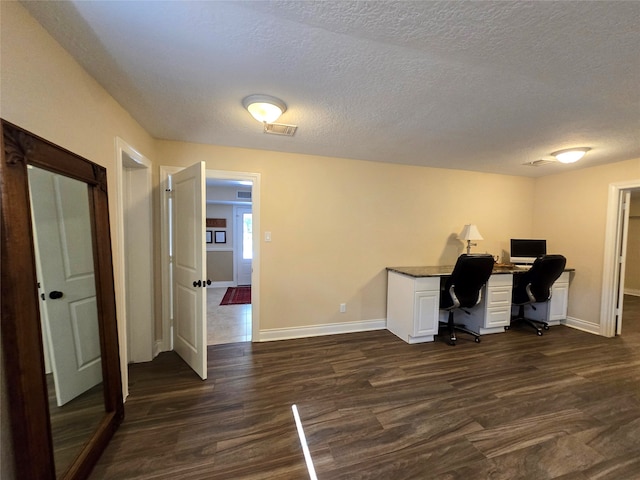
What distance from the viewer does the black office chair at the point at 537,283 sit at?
3.24 m

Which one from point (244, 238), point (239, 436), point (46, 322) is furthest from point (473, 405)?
point (244, 238)

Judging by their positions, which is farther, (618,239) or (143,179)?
(618,239)

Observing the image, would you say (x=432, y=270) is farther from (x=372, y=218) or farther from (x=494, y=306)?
(x=372, y=218)

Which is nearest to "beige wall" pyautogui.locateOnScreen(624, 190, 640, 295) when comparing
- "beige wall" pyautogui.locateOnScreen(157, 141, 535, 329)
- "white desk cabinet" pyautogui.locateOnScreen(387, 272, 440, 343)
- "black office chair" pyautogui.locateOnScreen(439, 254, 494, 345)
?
"beige wall" pyautogui.locateOnScreen(157, 141, 535, 329)

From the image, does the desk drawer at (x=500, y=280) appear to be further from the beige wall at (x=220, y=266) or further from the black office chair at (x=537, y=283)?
the beige wall at (x=220, y=266)

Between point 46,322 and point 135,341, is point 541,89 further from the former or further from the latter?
point 135,341

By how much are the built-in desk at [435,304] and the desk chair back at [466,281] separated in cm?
14

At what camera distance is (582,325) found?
12.0 ft

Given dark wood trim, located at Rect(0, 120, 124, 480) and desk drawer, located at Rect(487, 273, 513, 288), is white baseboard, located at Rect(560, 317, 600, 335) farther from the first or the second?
dark wood trim, located at Rect(0, 120, 124, 480)

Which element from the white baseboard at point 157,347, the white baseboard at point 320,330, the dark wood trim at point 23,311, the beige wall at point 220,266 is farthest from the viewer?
the beige wall at point 220,266

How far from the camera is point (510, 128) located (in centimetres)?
230

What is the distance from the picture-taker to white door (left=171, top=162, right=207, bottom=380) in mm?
2258

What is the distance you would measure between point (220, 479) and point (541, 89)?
3.02m

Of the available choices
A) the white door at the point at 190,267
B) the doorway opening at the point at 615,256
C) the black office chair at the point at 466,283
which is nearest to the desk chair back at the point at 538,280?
the doorway opening at the point at 615,256
